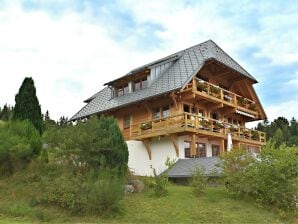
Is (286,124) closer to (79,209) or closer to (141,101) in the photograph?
(141,101)

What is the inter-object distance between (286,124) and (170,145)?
1995 inches

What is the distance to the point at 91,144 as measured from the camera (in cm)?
1661

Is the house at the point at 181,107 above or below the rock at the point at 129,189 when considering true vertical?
above

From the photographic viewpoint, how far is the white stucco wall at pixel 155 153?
27172mm

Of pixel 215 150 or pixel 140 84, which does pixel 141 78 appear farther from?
pixel 215 150

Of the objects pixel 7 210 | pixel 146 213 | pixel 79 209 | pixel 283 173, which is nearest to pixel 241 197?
pixel 283 173

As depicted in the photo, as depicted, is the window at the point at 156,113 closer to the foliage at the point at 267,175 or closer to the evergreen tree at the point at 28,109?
the evergreen tree at the point at 28,109

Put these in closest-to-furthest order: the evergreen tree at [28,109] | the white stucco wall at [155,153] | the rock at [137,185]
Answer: the rock at [137,185]
the evergreen tree at [28,109]
the white stucco wall at [155,153]

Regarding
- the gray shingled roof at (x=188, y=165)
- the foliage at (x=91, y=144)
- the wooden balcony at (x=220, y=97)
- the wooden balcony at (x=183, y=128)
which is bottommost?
the gray shingled roof at (x=188, y=165)

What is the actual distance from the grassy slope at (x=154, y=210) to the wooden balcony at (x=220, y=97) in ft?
36.3

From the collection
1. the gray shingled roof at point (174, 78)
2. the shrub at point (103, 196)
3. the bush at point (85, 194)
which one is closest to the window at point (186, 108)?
the gray shingled roof at point (174, 78)

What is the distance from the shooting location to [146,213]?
14.7 m

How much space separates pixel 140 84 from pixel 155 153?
6960 millimetres

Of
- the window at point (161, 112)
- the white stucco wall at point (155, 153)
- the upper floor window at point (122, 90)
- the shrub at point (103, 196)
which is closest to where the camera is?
the shrub at point (103, 196)
